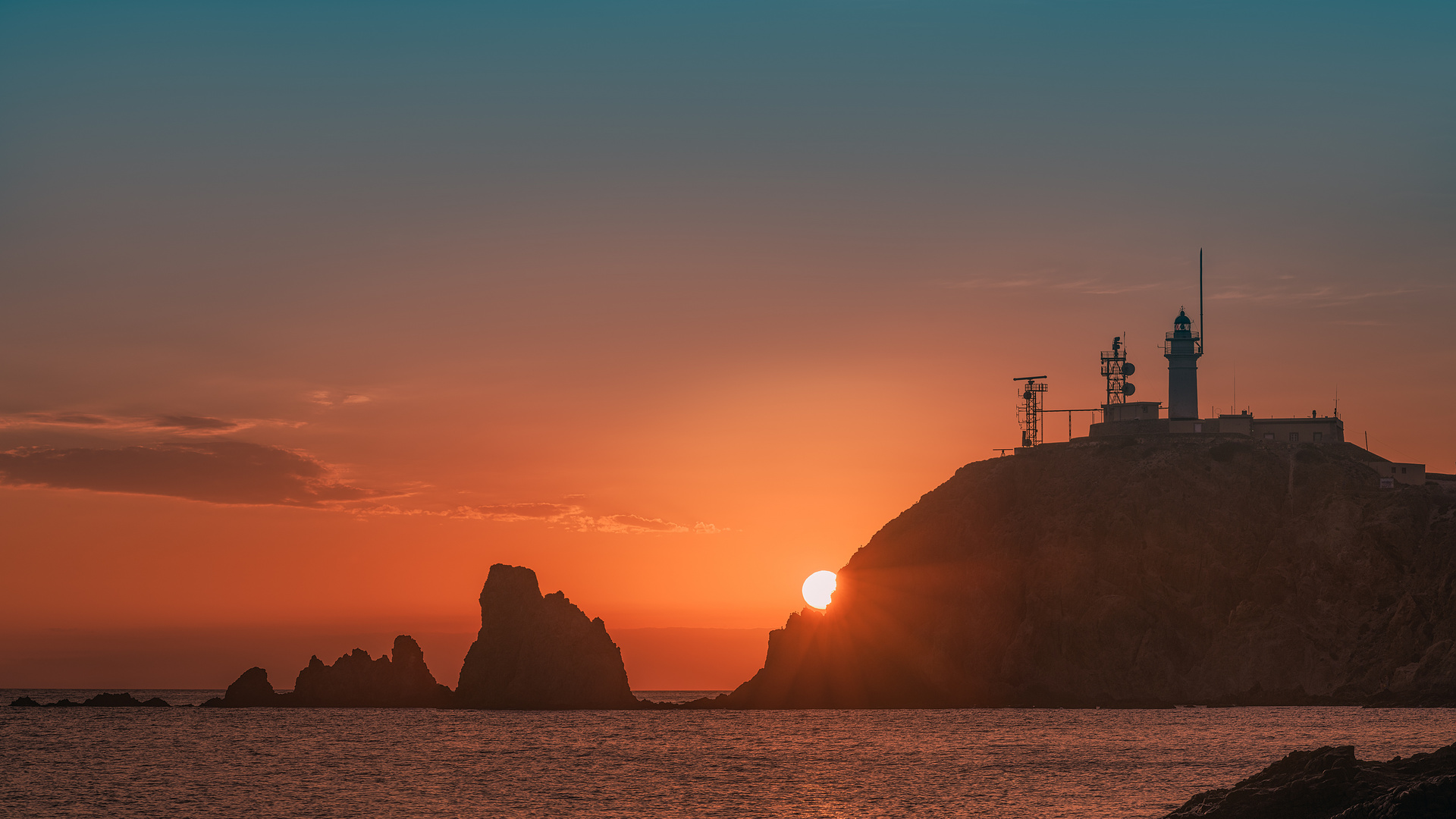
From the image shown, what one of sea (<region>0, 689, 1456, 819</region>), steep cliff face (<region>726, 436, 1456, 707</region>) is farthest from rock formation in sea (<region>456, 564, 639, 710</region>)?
steep cliff face (<region>726, 436, 1456, 707</region>)

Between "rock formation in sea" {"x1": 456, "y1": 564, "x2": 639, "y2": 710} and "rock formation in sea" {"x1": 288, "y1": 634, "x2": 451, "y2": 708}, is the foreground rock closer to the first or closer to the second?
"rock formation in sea" {"x1": 456, "y1": 564, "x2": 639, "y2": 710}

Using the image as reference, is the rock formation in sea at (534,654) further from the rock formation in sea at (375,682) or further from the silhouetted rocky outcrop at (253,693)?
the silhouetted rocky outcrop at (253,693)

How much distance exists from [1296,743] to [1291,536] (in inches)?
2633

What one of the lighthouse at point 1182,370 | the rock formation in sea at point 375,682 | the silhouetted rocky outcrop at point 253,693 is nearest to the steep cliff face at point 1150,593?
the lighthouse at point 1182,370

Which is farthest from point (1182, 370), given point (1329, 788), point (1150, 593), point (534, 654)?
point (1329, 788)

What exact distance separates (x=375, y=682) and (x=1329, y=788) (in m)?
147

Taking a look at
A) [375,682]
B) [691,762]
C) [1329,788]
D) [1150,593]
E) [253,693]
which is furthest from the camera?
[253,693]

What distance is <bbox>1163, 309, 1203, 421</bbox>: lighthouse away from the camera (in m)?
162

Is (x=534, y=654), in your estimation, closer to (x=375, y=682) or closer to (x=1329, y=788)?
(x=375, y=682)

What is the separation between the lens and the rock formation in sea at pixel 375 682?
543 feet

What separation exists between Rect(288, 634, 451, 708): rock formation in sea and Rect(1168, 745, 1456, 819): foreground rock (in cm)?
13223

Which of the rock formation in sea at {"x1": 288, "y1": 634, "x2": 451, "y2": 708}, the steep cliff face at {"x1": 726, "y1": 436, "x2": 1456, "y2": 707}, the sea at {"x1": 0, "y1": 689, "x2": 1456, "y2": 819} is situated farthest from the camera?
the rock formation in sea at {"x1": 288, "y1": 634, "x2": 451, "y2": 708}

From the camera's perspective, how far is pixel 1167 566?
5763 inches

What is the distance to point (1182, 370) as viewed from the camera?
16375cm
